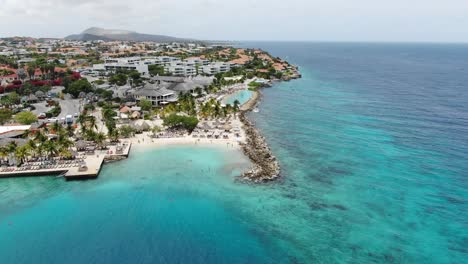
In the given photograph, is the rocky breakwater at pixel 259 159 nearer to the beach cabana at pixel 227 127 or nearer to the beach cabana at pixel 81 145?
the beach cabana at pixel 227 127

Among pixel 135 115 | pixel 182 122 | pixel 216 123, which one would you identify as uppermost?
pixel 182 122

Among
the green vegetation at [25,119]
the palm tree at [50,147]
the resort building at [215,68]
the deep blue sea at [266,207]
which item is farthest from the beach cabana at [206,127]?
the resort building at [215,68]

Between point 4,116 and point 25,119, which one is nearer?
point 25,119

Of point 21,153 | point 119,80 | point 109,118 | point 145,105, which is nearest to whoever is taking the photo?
point 21,153

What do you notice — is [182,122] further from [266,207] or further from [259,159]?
[266,207]

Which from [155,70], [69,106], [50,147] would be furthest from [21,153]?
[155,70]

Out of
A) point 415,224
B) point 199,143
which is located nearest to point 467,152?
point 415,224

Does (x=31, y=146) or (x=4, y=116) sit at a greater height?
(x=4, y=116)

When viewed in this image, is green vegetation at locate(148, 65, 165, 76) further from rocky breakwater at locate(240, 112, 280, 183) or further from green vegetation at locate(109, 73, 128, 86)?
rocky breakwater at locate(240, 112, 280, 183)
